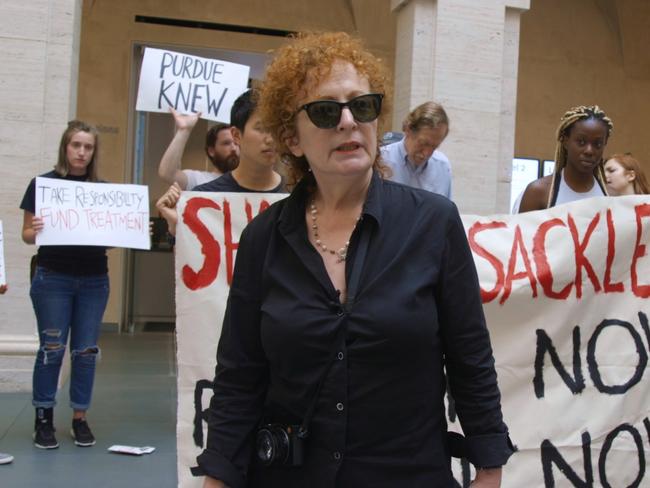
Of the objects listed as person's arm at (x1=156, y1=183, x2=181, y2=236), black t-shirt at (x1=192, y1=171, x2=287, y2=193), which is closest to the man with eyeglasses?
black t-shirt at (x1=192, y1=171, x2=287, y2=193)

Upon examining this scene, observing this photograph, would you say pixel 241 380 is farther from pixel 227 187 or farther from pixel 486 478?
pixel 227 187

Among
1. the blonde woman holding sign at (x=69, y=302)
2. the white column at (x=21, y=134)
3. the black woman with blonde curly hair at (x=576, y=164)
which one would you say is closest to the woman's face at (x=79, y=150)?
the blonde woman holding sign at (x=69, y=302)

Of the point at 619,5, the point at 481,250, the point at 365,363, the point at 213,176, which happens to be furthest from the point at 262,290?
the point at 619,5

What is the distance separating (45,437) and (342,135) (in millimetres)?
4161

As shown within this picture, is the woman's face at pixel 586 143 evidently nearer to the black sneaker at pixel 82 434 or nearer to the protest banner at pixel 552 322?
the protest banner at pixel 552 322

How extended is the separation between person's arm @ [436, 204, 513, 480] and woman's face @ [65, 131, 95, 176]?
157 inches

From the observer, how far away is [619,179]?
19.5 feet

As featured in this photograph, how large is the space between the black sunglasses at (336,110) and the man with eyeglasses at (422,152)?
107 inches

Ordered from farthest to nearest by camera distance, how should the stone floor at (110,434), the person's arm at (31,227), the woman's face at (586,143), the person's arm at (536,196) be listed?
the person's arm at (31,227) < the stone floor at (110,434) < the person's arm at (536,196) < the woman's face at (586,143)

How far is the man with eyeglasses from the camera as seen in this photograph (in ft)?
15.8

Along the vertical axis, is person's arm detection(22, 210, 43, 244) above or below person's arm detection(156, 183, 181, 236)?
below

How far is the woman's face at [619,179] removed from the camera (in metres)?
5.91

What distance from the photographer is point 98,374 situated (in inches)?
318

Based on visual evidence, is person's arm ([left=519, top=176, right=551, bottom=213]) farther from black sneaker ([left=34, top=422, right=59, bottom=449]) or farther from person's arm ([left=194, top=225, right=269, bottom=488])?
black sneaker ([left=34, top=422, right=59, bottom=449])
